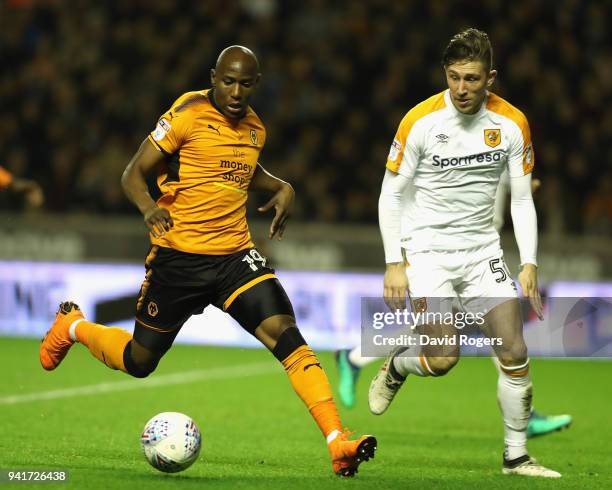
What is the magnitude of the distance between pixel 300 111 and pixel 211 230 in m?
9.52

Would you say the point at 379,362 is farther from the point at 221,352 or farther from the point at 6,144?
the point at 6,144

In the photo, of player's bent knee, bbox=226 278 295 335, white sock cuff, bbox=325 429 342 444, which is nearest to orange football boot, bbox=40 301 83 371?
player's bent knee, bbox=226 278 295 335

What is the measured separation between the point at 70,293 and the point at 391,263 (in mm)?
8374

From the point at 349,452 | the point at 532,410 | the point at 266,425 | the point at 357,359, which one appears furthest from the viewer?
the point at 357,359

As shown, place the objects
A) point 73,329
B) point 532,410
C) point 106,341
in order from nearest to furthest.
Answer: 1. point 106,341
2. point 73,329
3. point 532,410

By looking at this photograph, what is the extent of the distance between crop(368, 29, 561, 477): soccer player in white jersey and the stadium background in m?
6.59

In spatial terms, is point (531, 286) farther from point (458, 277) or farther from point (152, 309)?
point (152, 309)

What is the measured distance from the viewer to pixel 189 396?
9.48 metres

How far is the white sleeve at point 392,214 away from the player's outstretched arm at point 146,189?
1.07 m

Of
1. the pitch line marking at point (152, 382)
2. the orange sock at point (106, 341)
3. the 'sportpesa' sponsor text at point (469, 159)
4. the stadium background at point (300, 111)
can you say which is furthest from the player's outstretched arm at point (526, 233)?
the stadium background at point (300, 111)

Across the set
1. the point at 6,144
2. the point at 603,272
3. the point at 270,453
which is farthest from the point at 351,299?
the point at 270,453

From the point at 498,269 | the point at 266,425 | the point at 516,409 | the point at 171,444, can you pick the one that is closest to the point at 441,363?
the point at 516,409

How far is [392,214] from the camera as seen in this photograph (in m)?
5.95

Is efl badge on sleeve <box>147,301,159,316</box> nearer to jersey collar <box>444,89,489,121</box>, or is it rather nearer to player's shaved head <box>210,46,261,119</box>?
player's shaved head <box>210,46,261,119</box>
